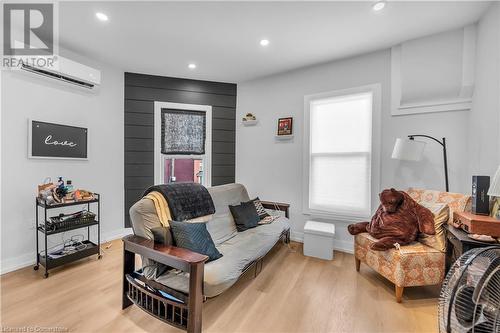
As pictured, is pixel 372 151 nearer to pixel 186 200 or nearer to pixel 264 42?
pixel 264 42

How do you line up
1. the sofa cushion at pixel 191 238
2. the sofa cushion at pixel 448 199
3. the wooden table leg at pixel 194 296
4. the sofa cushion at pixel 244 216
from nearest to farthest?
1. the wooden table leg at pixel 194 296
2. the sofa cushion at pixel 191 238
3. the sofa cushion at pixel 448 199
4. the sofa cushion at pixel 244 216

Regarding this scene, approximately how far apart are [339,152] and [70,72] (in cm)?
371

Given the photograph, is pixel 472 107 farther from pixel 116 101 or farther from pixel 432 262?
pixel 116 101

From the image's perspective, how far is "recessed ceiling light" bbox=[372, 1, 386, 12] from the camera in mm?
1930

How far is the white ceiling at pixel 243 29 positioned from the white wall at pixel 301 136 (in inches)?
11.1

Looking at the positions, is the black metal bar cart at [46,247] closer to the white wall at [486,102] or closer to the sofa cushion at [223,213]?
the sofa cushion at [223,213]

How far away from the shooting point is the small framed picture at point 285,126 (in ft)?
11.2

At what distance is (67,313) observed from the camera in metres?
1.72

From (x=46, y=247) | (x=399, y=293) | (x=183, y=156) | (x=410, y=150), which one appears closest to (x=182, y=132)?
(x=183, y=156)

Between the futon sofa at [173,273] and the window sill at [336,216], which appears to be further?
the window sill at [336,216]

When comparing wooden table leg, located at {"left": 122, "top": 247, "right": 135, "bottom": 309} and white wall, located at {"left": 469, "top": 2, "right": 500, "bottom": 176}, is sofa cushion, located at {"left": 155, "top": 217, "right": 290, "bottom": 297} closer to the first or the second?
wooden table leg, located at {"left": 122, "top": 247, "right": 135, "bottom": 309}

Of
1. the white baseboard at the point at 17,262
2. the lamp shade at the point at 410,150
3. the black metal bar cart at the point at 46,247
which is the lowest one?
the white baseboard at the point at 17,262

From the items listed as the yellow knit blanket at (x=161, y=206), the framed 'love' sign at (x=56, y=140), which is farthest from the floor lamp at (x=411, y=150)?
the framed 'love' sign at (x=56, y=140)

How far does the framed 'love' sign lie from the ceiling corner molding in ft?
13.6
